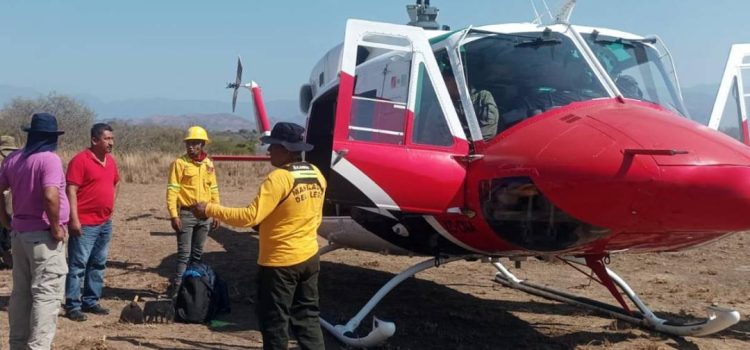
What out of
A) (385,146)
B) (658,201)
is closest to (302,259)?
(385,146)

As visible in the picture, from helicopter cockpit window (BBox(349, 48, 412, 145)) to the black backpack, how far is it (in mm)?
2156

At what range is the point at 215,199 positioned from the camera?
7422mm

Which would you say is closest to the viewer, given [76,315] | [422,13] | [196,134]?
[76,315]

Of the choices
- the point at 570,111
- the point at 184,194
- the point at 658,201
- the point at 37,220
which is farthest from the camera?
the point at 184,194

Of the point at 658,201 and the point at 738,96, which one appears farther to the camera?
the point at 738,96

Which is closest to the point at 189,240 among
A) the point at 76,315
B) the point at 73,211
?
the point at 76,315

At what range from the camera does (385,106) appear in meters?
5.88

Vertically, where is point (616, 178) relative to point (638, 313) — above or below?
above

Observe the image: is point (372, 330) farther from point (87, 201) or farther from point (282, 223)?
point (87, 201)

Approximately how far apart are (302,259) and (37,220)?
183 centimetres

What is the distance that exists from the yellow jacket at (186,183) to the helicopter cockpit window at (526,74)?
2.81m

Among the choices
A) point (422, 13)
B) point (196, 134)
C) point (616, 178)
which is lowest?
point (196, 134)

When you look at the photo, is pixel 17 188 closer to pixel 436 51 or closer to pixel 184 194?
pixel 184 194

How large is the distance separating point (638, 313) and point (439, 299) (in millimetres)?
2095
